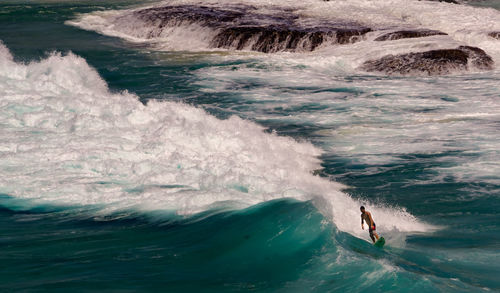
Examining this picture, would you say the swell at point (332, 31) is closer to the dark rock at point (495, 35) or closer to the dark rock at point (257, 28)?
the dark rock at point (257, 28)

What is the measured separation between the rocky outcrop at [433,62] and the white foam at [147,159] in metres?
11.3

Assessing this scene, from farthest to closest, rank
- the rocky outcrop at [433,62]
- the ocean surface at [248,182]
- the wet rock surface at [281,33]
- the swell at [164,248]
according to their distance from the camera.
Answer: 1. the wet rock surface at [281,33]
2. the rocky outcrop at [433,62]
3. the ocean surface at [248,182]
4. the swell at [164,248]

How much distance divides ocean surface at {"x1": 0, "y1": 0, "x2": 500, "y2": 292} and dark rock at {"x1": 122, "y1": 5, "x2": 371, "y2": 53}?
23.0 feet

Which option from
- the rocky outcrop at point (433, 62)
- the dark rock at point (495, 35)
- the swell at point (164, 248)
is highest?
the dark rock at point (495, 35)

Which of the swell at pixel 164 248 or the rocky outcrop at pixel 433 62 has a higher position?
the swell at pixel 164 248

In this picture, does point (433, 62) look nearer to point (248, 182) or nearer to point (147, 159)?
point (147, 159)

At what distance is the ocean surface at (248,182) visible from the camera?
721 centimetres

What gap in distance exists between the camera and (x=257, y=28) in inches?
1321

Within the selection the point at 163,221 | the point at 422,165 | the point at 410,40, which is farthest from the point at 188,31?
the point at 163,221

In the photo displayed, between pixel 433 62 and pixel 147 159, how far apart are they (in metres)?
17.8

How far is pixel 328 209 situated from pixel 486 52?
23375 mm

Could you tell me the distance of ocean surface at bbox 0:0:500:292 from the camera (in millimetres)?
7207

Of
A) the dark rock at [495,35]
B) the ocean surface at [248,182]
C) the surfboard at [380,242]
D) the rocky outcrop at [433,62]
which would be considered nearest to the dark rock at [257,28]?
the rocky outcrop at [433,62]

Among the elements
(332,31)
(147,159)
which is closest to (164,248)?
(147,159)
